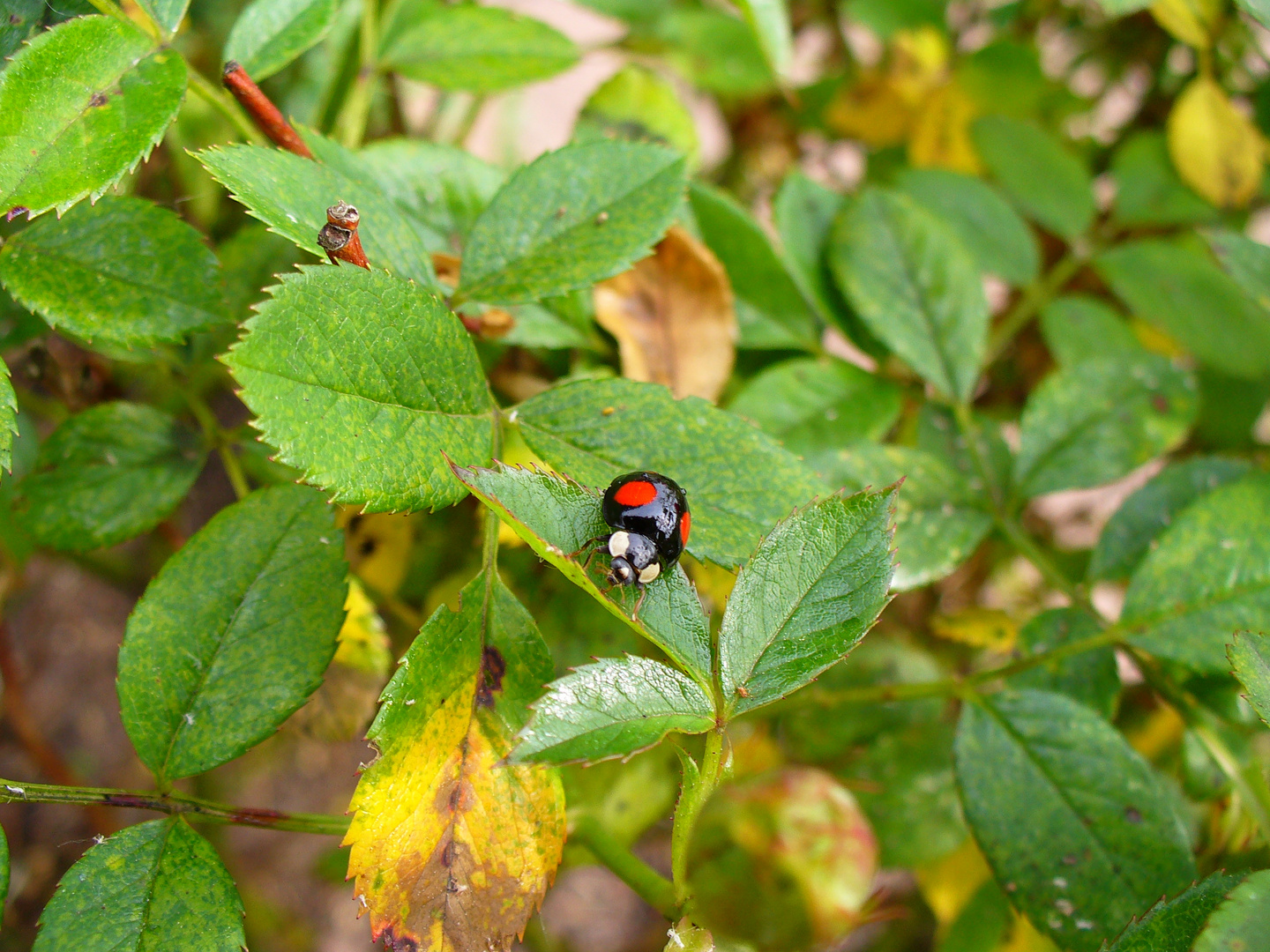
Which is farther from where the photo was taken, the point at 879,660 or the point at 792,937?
the point at 879,660

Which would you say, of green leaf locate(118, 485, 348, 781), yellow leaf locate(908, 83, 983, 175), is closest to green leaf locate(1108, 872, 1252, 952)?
green leaf locate(118, 485, 348, 781)

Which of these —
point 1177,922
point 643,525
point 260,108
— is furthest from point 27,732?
point 1177,922

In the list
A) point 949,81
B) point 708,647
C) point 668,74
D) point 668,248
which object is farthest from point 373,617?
point 949,81

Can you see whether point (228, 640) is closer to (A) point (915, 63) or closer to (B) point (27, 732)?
(B) point (27, 732)

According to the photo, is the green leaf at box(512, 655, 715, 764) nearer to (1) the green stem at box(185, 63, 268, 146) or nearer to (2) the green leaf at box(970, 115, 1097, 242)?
(1) the green stem at box(185, 63, 268, 146)

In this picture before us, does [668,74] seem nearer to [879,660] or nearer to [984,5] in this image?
[984,5]

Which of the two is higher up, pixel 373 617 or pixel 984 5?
pixel 984 5
